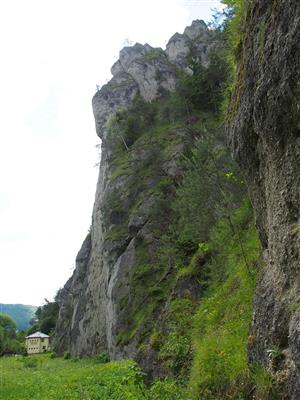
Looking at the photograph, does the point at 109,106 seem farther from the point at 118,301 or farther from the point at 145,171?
the point at 118,301

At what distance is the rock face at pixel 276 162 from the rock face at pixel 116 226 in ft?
63.3

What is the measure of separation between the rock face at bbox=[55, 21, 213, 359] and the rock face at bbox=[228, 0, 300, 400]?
19.3m

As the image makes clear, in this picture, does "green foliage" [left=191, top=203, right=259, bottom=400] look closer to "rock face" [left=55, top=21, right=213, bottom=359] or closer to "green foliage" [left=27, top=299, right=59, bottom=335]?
"rock face" [left=55, top=21, right=213, bottom=359]

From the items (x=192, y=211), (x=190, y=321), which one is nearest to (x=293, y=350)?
(x=190, y=321)

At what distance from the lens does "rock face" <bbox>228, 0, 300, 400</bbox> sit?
612 cm

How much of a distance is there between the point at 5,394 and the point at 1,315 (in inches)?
4365

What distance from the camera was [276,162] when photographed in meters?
7.25

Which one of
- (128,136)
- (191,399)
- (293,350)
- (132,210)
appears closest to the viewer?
(293,350)

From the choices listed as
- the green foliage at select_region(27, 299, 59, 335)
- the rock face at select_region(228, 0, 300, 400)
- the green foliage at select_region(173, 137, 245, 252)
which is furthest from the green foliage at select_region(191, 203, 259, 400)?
the green foliage at select_region(27, 299, 59, 335)

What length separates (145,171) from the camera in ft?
142

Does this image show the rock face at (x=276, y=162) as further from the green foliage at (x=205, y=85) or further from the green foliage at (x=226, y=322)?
the green foliage at (x=205, y=85)

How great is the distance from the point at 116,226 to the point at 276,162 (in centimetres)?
3427

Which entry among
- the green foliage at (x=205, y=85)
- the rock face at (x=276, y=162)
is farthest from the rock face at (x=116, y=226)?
the rock face at (x=276, y=162)

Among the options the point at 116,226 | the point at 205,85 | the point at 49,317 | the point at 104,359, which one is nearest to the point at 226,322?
the point at 104,359
